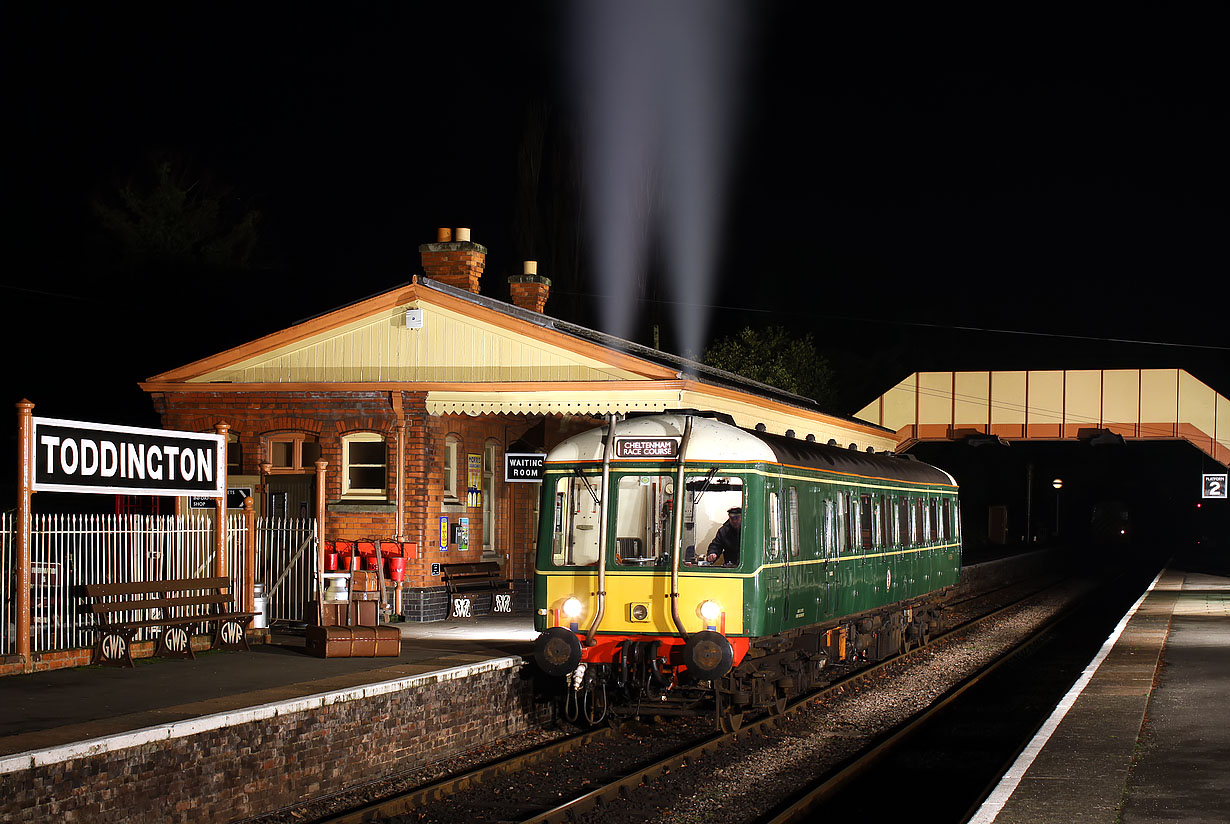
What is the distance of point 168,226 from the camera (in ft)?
132

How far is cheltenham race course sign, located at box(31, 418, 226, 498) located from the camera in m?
12.4

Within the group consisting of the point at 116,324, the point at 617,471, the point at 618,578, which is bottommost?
the point at 618,578

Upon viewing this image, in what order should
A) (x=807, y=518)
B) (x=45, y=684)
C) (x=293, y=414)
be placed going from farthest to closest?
1. (x=293, y=414)
2. (x=807, y=518)
3. (x=45, y=684)

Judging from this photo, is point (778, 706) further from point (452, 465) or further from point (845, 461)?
point (452, 465)

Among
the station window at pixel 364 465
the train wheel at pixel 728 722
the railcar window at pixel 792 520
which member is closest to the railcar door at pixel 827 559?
the railcar window at pixel 792 520

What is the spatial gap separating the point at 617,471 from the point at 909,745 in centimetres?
350

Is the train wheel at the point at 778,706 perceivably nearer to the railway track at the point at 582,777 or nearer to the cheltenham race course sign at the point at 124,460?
the railway track at the point at 582,777

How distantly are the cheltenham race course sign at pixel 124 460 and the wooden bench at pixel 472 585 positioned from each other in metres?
4.56

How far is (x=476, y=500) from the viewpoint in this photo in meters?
20.0

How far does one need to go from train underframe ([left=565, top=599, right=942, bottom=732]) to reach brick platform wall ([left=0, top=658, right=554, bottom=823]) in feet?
2.51

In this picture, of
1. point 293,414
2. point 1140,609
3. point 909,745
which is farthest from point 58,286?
point 909,745

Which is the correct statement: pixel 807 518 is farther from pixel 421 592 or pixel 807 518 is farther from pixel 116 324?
pixel 116 324

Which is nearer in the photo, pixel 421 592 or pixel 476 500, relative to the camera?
pixel 421 592

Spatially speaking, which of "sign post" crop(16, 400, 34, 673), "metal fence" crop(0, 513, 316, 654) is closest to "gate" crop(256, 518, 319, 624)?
"metal fence" crop(0, 513, 316, 654)
